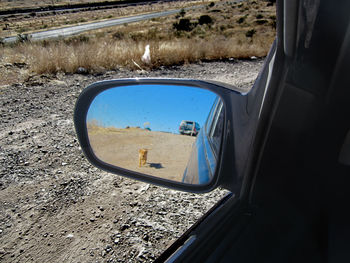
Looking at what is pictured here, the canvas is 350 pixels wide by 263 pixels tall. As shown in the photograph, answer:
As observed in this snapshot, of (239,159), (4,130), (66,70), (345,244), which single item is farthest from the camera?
(66,70)

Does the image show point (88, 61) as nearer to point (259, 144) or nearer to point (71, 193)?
point (71, 193)

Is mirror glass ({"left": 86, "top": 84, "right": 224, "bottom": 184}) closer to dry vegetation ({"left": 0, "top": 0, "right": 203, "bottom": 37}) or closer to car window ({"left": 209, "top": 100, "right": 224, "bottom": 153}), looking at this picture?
car window ({"left": 209, "top": 100, "right": 224, "bottom": 153})

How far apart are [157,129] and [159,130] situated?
1 centimetres

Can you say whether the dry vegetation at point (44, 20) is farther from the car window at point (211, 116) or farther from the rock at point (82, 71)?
the car window at point (211, 116)

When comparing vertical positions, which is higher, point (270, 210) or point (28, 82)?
point (270, 210)

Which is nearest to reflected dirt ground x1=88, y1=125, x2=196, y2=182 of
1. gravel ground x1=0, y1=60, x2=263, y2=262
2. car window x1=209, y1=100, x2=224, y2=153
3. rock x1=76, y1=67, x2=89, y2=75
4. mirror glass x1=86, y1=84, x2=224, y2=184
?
mirror glass x1=86, y1=84, x2=224, y2=184

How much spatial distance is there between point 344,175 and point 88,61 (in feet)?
29.1

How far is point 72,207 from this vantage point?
2891mm

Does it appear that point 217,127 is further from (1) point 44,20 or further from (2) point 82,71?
(1) point 44,20

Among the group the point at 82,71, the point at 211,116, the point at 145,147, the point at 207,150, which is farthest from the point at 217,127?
the point at 82,71

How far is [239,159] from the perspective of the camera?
1009mm

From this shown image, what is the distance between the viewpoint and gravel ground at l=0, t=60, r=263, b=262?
7.83 feet

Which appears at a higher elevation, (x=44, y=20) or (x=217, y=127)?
(x=217, y=127)

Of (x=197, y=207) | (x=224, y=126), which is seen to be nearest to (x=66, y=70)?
(x=197, y=207)
